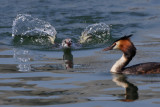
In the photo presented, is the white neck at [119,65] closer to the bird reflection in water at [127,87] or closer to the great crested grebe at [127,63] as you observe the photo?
the great crested grebe at [127,63]

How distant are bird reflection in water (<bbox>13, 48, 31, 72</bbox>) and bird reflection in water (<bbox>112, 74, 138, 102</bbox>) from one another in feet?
6.54

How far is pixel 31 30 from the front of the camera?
50.1 ft

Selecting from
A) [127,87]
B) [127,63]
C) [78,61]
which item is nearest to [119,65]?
[127,63]

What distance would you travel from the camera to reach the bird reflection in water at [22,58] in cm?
1054

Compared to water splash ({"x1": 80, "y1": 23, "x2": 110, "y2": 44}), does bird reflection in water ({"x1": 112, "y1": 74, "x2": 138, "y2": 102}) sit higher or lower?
lower

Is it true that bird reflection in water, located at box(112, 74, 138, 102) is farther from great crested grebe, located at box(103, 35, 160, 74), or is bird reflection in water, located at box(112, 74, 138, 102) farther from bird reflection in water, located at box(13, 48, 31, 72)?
bird reflection in water, located at box(13, 48, 31, 72)

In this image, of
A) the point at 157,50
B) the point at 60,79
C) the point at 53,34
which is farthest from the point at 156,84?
the point at 53,34

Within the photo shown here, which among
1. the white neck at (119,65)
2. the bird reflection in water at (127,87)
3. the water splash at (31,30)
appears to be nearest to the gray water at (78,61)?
the bird reflection in water at (127,87)

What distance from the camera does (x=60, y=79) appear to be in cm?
956

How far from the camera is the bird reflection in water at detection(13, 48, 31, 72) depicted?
10.5 metres

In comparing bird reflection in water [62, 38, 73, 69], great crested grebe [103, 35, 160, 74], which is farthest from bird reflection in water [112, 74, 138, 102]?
bird reflection in water [62, 38, 73, 69]

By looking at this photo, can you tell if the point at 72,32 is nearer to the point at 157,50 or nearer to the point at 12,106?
the point at 157,50

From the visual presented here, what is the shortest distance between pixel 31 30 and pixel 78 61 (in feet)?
14.0

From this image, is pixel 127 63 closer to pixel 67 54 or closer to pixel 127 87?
pixel 127 87
